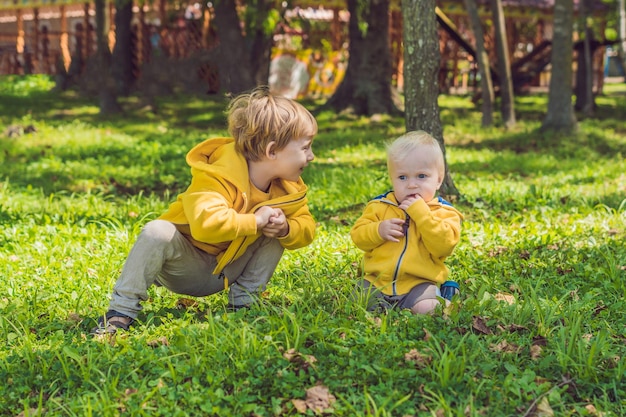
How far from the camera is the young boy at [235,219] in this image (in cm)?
392

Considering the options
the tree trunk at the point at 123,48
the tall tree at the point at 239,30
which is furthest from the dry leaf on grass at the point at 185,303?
the tree trunk at the point at 123,48

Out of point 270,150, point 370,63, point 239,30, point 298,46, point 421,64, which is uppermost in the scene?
point 298,46

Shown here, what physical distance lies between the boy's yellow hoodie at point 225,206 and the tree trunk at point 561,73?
9.54 metres

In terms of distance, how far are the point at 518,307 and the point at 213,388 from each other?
5.76ft

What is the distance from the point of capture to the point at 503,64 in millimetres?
13859

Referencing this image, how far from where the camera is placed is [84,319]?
4.19m

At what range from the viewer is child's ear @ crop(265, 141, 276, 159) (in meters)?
4.04

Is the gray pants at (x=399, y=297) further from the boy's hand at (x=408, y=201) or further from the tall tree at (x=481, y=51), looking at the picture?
the tall tree at (x=481, y=51)

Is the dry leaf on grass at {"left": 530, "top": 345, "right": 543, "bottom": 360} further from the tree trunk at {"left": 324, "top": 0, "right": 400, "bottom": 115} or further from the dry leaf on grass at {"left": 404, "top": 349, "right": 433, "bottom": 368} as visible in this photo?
the tree trunk at {"left": 324, "top": 0, "right": 400, "bottom": 115}

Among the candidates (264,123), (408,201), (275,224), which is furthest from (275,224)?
(408,201)

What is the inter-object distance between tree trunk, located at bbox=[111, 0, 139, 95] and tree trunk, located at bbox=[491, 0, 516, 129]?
7.37 metres

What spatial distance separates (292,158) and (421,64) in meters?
3.18

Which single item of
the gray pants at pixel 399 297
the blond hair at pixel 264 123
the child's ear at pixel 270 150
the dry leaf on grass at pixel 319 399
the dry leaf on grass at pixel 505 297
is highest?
the blond hair at pixel 264 123

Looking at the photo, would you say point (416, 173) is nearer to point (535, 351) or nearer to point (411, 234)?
point (411, 234)
